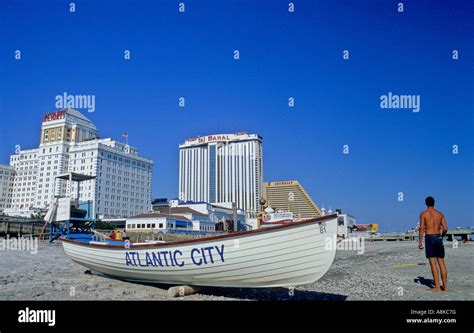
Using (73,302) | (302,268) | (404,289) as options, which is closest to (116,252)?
(73,302)

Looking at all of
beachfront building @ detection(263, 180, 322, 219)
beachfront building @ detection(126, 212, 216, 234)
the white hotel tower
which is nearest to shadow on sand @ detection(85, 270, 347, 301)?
beachfront building @ detection(126, 212, 216, 234)

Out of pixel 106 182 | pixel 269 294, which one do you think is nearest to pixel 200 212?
pixel 106 182

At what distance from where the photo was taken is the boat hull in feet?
26.0

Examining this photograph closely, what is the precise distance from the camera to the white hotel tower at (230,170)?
186m

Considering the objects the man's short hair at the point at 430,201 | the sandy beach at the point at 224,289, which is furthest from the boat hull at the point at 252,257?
the man's short hair at the point at 430,201

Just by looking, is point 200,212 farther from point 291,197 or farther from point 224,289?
point 224,289

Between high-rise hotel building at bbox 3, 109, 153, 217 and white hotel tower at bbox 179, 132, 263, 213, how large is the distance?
160 ft

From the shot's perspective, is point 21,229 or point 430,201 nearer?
point 430,201

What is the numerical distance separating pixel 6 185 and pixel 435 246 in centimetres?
17840

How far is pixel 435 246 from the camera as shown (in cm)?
916

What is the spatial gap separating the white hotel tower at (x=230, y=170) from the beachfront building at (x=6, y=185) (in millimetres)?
86300

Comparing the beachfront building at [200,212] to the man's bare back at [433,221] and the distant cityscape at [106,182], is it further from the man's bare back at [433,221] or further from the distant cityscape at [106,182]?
the man's bare back at [433,221]

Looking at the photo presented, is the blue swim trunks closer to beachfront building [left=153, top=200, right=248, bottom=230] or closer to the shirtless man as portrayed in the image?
the shirtless man

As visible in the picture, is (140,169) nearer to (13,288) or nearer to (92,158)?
(92,158)
